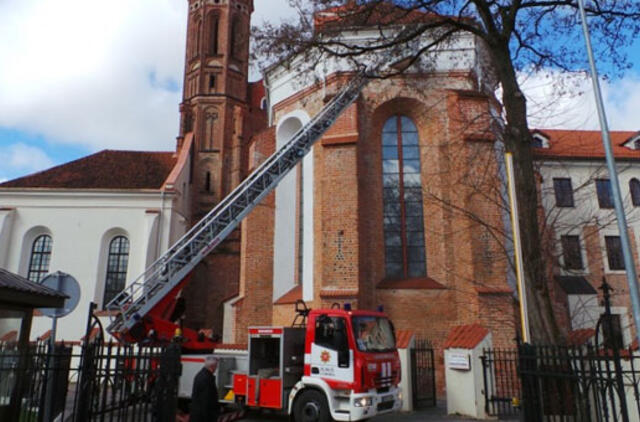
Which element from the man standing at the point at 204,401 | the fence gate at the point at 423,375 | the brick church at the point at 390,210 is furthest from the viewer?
the brick church at the point at 390,210

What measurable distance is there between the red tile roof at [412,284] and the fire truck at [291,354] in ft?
15.2

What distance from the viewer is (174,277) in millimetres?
10586

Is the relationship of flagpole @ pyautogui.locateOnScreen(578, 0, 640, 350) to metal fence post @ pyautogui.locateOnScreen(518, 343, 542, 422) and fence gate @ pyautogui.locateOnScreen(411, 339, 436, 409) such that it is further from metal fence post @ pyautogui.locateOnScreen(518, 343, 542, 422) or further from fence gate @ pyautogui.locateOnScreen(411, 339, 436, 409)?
fence gate @ pyautogui.locateOnScreen(411, 339, 436, 409)

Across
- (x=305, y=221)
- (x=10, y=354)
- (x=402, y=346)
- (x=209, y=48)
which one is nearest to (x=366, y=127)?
(x=305, y=221)

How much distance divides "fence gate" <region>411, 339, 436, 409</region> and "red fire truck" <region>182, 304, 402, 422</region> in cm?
232

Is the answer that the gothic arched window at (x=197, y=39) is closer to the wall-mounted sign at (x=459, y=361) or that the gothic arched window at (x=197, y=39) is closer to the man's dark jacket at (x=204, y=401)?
the wall-mounted sign at (x=459, y=361)

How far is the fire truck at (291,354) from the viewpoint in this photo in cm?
837

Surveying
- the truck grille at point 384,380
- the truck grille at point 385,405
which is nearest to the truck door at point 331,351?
the truck grille at point 384,380

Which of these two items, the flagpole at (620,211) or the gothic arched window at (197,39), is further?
the gothic arched window at (197,39)

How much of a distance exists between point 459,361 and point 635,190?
61.8ft

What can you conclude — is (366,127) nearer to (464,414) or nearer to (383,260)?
(383,260)

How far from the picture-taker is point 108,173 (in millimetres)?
25703

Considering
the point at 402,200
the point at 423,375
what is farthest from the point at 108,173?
the point at 423,375

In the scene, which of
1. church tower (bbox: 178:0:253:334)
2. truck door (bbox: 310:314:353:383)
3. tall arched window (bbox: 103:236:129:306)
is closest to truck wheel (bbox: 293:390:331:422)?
truck door (bbox: 310:314:353:383)
